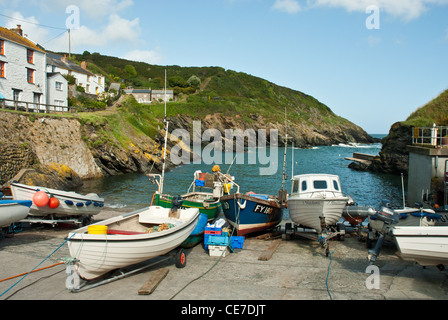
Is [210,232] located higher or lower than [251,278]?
higher

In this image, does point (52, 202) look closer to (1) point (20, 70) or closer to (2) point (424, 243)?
(2) point (424, 243)

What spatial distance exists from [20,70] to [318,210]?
3810cm

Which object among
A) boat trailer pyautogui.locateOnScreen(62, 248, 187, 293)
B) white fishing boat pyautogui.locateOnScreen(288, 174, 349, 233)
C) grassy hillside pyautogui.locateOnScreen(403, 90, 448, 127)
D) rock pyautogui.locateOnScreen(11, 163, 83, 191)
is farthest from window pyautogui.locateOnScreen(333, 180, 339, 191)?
grassy hillside pyautogui.locateOnScreen(403, 90, 448, 127)

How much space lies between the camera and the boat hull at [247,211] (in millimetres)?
15047

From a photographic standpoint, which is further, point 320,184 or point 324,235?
point 320,184

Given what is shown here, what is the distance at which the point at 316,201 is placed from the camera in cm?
1351

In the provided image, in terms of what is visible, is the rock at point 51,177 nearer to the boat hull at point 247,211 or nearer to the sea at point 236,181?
the sea at point 236,181

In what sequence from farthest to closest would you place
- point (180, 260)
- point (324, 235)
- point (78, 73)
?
1. point (78, 73)
2. point (324, 235)
3. point (180, 260)

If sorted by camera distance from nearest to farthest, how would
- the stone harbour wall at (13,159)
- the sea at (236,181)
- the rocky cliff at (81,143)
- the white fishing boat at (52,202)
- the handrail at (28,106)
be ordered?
1. the white fishing boat at (52,202)
2. the stone harbour wall at (13,159)
3. the sea at (236,181)
4. the rocky cliff at (81,143)
5. the handrail at (28,106)

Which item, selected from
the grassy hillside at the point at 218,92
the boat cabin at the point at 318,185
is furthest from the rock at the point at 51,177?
the grassy hillside at the point at 218,92

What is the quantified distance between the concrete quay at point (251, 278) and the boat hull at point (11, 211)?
104cm

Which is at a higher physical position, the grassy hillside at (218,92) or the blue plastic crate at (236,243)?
the grassy hillside at (218,92)

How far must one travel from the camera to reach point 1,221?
37.9 ft

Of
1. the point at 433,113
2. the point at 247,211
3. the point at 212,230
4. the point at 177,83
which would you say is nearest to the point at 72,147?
the point at 247,211
